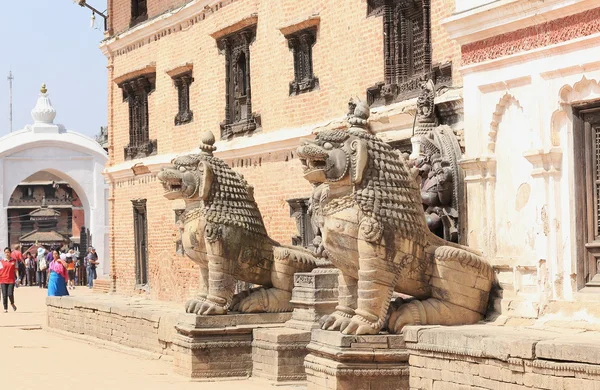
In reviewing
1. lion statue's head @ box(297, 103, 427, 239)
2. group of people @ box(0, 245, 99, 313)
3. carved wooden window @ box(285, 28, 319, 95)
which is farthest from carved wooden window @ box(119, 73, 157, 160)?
lion statue's head @ box(297, 103, 427, 239)

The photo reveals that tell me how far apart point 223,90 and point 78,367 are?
20.9 feet

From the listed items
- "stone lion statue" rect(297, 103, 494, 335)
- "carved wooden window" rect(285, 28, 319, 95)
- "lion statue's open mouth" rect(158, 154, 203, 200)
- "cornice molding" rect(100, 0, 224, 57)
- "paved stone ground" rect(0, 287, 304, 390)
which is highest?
"cornice molding" rect(100, 0, 224, 57)

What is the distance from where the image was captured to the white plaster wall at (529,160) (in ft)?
37.4

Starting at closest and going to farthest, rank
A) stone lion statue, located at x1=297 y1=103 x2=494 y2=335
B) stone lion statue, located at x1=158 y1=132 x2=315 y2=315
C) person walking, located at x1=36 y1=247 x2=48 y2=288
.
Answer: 1. stone lion statue, located at x1=297 y1=103 x2=494 y2=335
2. stone lion statue, located at x1=158 y1=132 x2=315 y2=315
3. person walking, located at x1=36 y1=247 x2=48 y2=288

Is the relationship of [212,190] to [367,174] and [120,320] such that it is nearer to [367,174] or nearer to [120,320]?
[367,174]

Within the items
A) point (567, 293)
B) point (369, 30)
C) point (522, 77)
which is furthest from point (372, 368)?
point (369, 30)

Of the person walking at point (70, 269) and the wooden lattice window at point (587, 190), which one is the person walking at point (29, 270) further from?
the wooden lattice window at point (587, 190)

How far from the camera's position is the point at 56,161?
40.6 metres

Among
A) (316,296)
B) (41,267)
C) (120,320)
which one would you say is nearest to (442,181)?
(316,296)

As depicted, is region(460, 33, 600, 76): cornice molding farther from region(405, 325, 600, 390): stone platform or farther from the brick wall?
the brick wall

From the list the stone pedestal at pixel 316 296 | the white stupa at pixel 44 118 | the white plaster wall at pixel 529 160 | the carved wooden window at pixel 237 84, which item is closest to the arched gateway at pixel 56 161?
the white stupa at pixel 44 118

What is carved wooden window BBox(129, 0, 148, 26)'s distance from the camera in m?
25.3

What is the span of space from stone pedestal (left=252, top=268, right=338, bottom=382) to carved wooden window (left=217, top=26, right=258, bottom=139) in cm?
657

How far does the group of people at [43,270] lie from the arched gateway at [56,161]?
1.03 m
